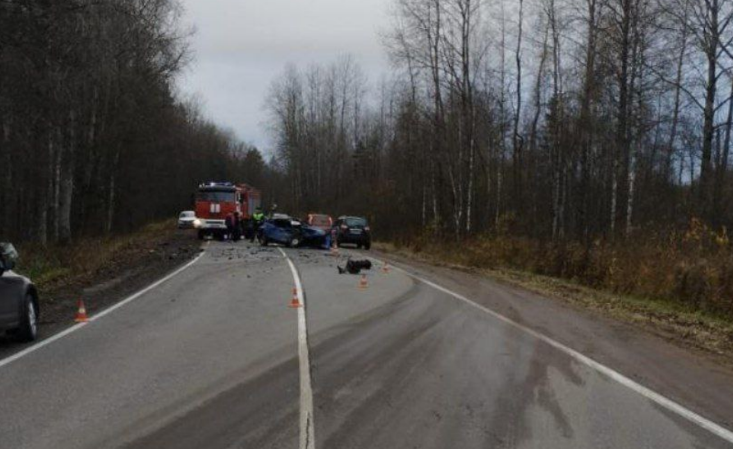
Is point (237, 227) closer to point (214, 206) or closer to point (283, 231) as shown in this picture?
point (214, 206)

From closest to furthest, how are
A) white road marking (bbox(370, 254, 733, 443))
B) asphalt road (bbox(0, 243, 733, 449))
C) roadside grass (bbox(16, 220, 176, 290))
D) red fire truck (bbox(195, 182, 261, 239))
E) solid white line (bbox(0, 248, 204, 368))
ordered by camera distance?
asphalt road (bbox(0, 243, 733, 449)), white road marking (bbox(370, 254, 733, 443)), solid white line (bbox(0, 248, 204, 368)), roadside grass (bbox(16, 220, 176, 290)), red fire truck (bbox(195, 182, 261, 239))

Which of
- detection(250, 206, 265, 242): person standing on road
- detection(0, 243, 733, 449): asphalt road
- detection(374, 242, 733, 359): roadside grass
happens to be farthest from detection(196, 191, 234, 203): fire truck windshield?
detection(0, 243, 733, 449): asphalt road

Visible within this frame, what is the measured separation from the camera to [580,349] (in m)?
10.5

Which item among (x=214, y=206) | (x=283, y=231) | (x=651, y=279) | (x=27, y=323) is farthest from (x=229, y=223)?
(x=27, y=323)

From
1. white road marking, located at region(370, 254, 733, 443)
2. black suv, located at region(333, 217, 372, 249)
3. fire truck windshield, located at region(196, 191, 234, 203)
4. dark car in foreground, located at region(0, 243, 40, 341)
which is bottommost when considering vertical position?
black suv, located at region(333, 217, 372, 249)

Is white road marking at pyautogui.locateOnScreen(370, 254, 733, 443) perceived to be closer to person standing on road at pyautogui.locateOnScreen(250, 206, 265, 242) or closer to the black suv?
the black suv

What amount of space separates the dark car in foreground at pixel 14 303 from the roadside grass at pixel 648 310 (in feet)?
31.7

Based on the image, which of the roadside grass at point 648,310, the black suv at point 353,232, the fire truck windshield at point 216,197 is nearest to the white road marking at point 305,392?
the roadside grass at point 648,310

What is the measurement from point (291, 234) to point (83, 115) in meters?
13.9

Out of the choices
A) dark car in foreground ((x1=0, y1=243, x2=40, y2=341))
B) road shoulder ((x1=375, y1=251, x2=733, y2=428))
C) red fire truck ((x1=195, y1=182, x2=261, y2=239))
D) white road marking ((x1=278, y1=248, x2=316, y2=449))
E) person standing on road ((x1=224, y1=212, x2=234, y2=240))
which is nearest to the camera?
white road marking ((x1=278, y1=248, x2=316, y2=449))

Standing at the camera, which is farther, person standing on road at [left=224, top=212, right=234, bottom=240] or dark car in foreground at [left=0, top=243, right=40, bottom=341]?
person standing on road at [left=224, top=212, right=234, bottom=240]

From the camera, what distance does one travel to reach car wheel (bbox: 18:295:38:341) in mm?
10234

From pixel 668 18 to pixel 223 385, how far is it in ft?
90.0

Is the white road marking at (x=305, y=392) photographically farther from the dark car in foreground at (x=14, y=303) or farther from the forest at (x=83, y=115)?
the forest at (x=83, y=115)
